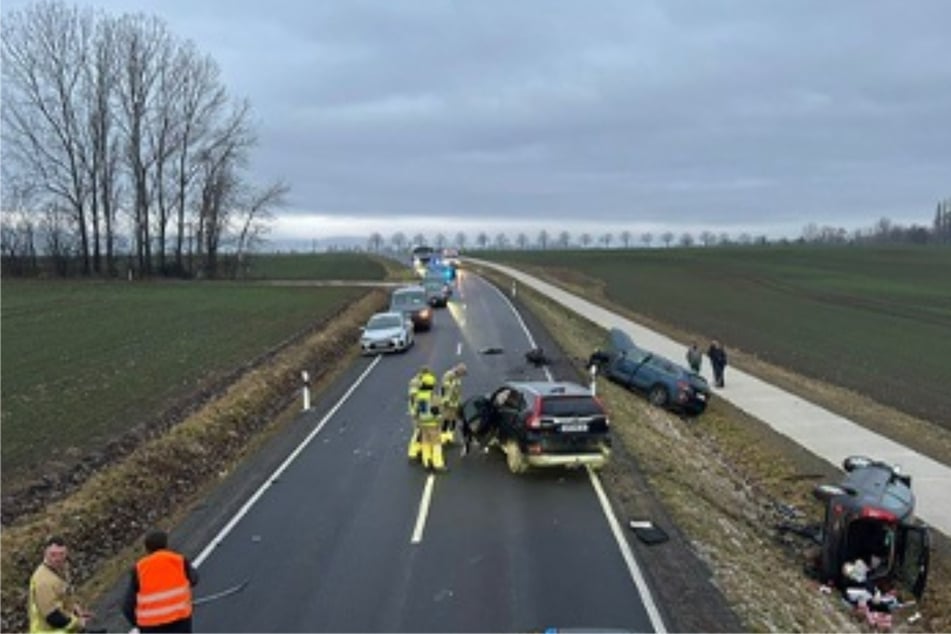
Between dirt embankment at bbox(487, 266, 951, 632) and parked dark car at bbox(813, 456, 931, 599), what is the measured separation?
18.1 inches

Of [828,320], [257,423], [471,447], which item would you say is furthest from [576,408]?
[828,320]

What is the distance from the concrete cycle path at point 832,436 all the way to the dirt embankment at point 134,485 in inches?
505

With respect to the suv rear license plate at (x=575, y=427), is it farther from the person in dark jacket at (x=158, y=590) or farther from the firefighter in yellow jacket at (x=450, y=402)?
the person in dark jacket at (x=158, y=590)

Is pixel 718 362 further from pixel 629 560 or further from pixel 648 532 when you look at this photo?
pixel 629 560

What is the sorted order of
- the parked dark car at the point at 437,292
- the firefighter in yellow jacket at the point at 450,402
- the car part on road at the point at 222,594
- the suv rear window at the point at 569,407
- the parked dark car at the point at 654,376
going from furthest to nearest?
the parked dark car at the point at 437,292 → the parked dark car at the point at 654,376 → the firefighter in yellow jacket at the point at 450,402 → the suv rear window at the point at 569,407 → the car part on road at the point at 222,594

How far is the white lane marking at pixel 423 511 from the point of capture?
12.7 m

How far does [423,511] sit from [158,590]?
20.2 feet

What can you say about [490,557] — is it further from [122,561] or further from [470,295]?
[470,295]

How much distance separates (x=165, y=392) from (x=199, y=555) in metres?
10.3

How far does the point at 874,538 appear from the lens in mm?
13047

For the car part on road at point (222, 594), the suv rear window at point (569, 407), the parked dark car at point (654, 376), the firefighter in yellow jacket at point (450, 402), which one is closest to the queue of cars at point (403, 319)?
the parked dark car at point (654, 376)

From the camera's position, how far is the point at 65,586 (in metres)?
7.83

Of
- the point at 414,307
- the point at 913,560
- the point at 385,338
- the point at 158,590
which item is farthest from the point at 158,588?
the point at 414,307

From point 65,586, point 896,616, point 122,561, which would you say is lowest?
point 896,616
